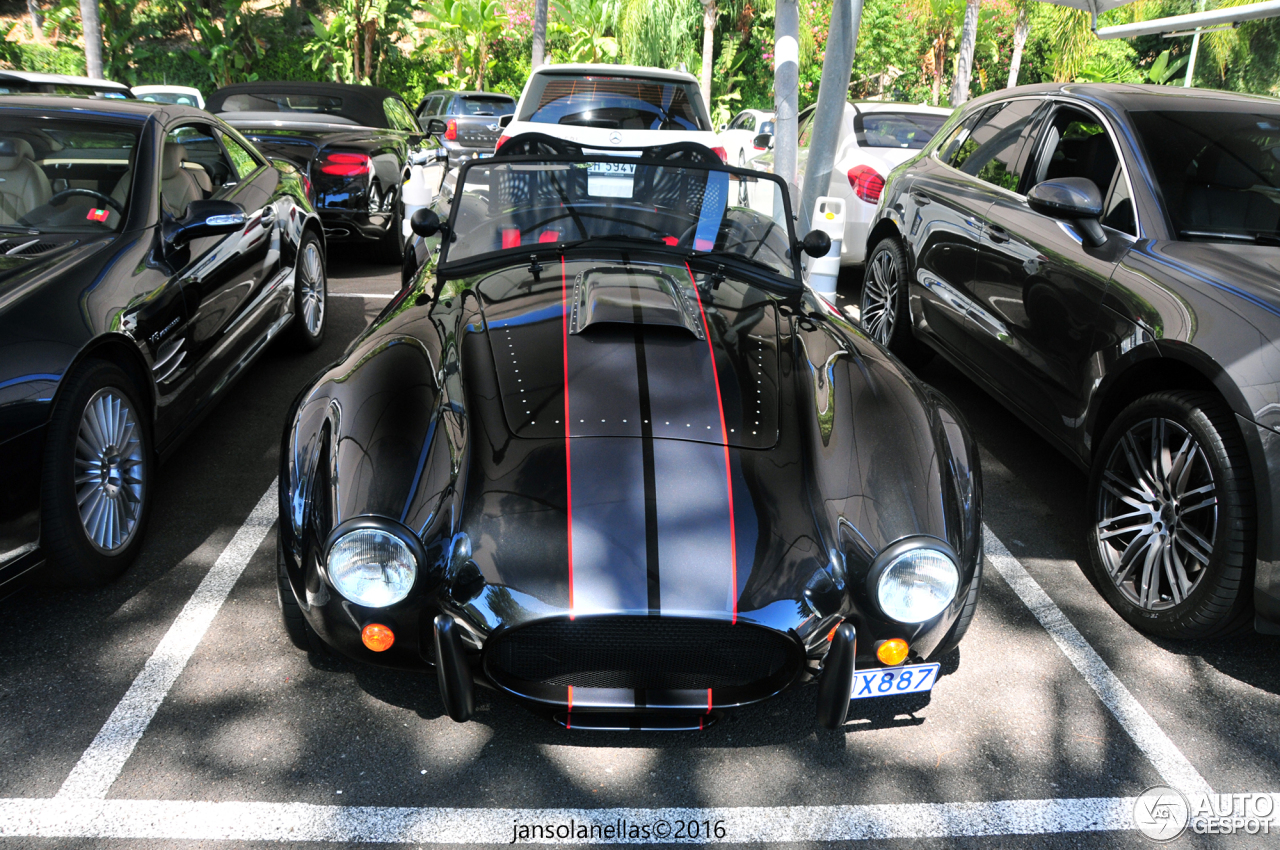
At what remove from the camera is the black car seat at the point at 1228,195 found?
3.56 m

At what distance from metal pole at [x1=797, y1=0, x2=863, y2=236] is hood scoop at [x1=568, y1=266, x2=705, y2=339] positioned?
351cm

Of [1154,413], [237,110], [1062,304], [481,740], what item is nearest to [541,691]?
[481,740]

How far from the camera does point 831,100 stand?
6578 millimetres

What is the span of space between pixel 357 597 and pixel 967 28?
24.6 metres

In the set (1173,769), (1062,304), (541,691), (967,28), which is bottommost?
(1173,769)

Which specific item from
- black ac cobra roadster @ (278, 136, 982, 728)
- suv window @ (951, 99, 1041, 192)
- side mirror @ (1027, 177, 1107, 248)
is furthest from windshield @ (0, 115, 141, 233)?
suv window @ (951, 99, 1041, 192)

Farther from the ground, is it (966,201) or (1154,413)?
(966,201)

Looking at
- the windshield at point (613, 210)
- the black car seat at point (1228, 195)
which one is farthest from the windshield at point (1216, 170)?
the windshield at point (613, 210)

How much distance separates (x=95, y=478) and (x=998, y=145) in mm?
4333

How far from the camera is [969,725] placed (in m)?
2.71

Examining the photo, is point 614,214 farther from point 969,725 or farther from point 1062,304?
point 969,725

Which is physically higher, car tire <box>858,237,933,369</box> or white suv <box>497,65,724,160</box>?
white suv <box>497,65,724,160</box>

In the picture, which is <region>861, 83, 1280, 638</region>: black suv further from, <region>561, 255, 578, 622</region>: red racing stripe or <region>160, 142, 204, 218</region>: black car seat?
<region>160, 142, 204, 218</region>: black car seat

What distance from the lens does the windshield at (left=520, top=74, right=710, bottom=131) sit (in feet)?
25.6
